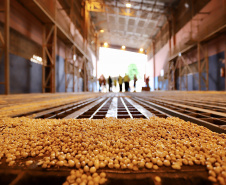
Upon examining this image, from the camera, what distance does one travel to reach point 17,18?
4.46 m

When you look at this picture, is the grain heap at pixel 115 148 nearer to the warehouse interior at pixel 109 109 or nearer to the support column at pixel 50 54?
Result: the warehouse interior at pixel 109 109

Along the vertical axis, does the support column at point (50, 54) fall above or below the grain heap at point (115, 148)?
above

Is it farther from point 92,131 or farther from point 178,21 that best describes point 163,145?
point 178,21

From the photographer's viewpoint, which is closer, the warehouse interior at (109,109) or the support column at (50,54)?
the warehouse interior at (109,109)

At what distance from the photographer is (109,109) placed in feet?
7.13

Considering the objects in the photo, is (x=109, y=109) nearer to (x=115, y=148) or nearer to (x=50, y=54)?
(x=115, y=148)

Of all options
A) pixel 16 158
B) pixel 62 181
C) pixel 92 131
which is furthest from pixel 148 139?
pixel 16 158

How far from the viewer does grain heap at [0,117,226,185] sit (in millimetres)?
644

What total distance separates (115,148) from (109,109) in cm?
138

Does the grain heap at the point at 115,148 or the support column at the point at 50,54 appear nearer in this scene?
the grain heap at the point at 115,148

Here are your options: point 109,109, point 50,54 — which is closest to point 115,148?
point 109,109

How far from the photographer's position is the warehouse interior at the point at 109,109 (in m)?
0.62

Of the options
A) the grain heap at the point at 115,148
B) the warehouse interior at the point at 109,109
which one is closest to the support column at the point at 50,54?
the warehouse interior at the point at 109,109

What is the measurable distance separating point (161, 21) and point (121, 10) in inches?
174
